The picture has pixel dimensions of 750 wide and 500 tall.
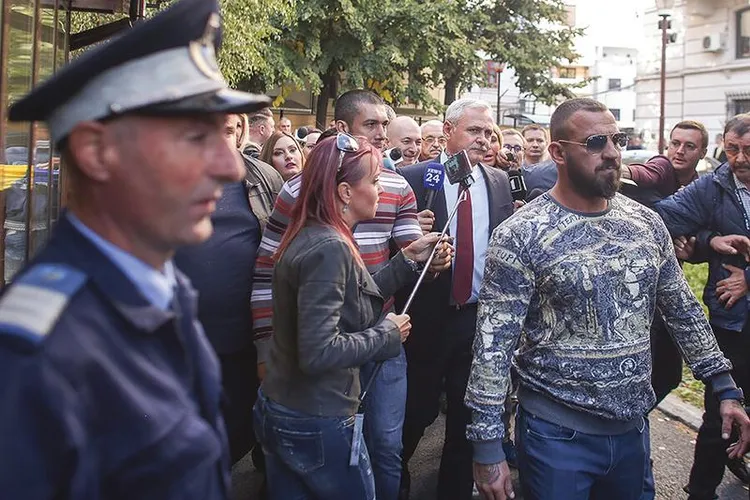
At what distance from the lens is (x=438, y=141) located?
8.23 meters

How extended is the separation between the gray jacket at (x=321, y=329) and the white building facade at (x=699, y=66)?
97.8 feet

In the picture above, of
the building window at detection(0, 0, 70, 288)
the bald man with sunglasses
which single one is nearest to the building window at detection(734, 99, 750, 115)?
the bald man with sunglasses

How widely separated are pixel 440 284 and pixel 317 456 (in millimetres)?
1864

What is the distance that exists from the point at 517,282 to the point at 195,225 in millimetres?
1823

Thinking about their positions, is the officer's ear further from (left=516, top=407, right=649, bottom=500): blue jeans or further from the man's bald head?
the man's bald head

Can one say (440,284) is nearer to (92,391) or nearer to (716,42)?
(92,391)

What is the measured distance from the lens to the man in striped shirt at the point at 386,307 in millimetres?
3721

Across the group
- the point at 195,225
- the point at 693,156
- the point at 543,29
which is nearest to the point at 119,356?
the point at 195,225

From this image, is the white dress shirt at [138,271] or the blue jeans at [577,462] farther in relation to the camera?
the blue jeans at [577,462]

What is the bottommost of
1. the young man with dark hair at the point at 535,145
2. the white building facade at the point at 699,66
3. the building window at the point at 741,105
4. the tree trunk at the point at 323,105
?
the young man with dark hair at the point at 535,145

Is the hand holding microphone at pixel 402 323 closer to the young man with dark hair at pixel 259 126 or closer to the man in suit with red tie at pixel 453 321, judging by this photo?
the man in suit with red tie at pixel 453 321

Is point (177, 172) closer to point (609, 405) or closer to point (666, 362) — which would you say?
point (609, 405)

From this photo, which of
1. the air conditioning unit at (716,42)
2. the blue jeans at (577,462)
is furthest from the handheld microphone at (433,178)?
the air conditioning unit at (716,42)

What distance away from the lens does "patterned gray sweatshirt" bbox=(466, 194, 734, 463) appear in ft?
9.55
